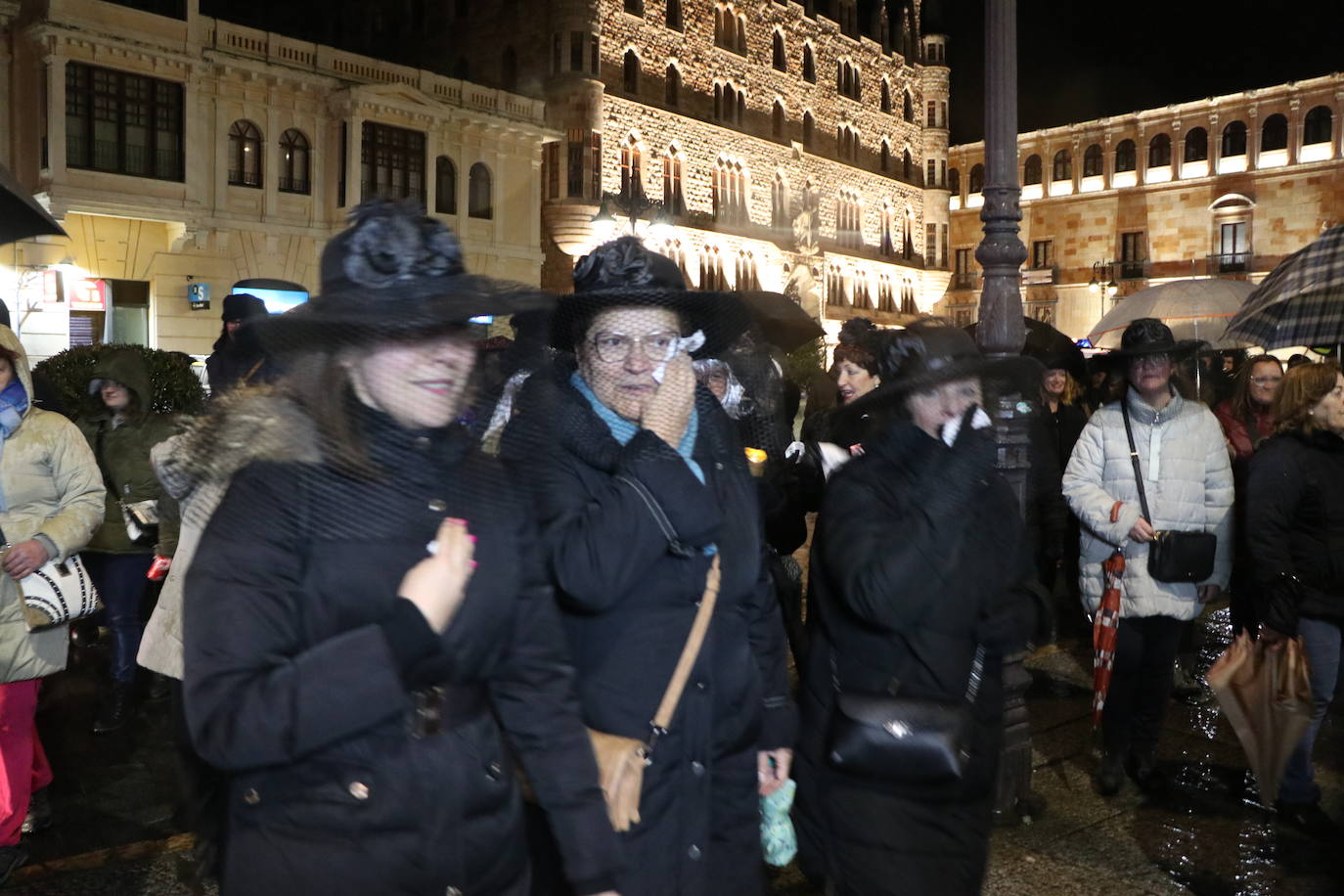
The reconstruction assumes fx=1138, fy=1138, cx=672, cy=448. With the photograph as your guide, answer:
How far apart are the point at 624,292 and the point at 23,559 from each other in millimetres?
2830

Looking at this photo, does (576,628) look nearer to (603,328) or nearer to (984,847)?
(603,328)

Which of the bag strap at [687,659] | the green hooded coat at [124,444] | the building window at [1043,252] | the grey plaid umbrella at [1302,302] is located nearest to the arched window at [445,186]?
the green hooded coat at [124,444]

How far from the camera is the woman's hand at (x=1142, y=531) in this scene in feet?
15.7

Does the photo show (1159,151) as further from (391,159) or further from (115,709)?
(115,709)

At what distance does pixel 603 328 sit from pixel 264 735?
1.15 meters

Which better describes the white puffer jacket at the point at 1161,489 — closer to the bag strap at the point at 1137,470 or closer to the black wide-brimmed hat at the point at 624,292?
the bag strap at the point at 1137,470

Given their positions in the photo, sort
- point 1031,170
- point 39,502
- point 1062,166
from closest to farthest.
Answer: point 39,502, point 1062,166, point 1031,170

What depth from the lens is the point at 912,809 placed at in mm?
2666

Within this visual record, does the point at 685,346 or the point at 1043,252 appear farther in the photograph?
the point at 1043,252

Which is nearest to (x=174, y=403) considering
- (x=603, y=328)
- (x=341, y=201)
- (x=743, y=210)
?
(x=603, y=328)

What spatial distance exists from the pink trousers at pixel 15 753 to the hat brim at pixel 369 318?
115 inches

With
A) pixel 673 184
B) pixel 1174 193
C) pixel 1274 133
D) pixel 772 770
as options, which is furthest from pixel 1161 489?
pixel 1174 193

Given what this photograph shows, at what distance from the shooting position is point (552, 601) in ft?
6.96

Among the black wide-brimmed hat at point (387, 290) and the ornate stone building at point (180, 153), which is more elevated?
the ornate stone building at point (180, 153)
